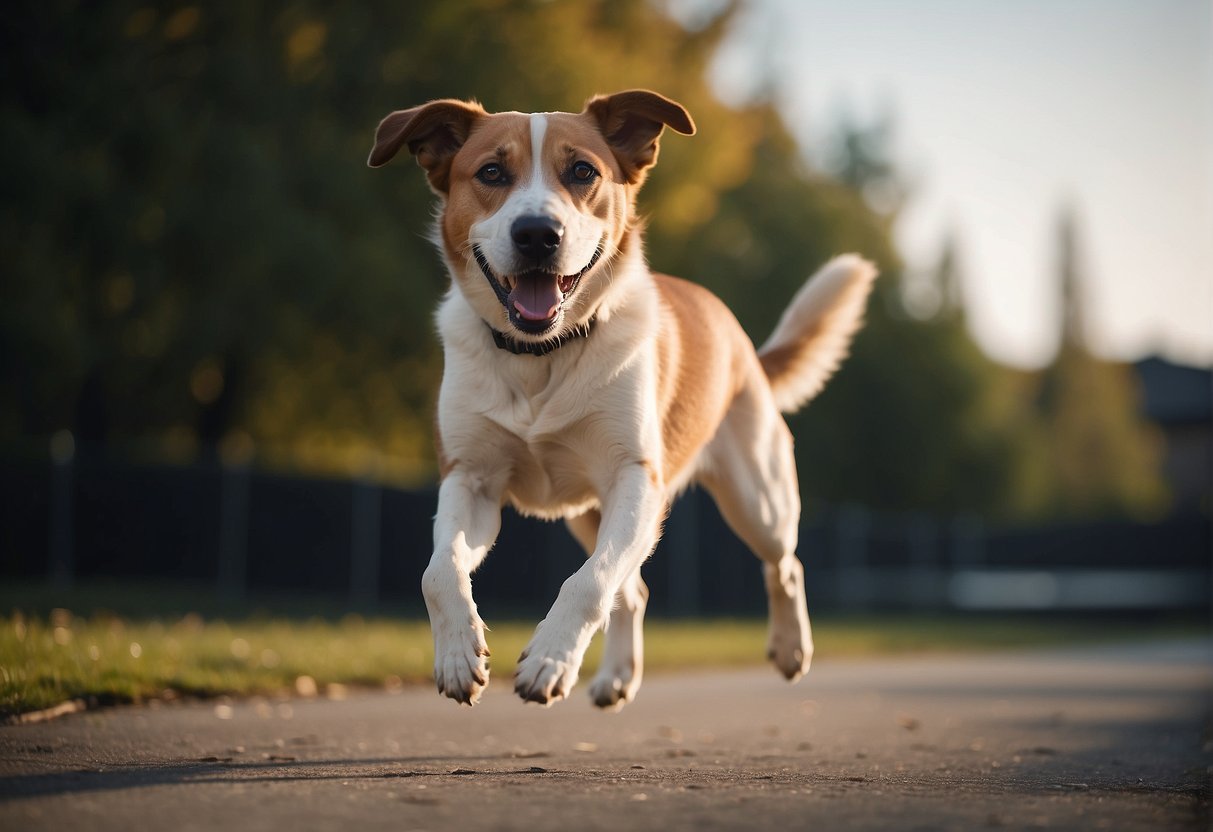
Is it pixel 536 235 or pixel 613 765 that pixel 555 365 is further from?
pixel 613 765

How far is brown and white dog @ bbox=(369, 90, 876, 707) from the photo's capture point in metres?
4.46

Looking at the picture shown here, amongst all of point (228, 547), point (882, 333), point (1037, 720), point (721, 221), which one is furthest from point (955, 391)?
point (1037, 720)

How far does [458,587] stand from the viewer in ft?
14.4

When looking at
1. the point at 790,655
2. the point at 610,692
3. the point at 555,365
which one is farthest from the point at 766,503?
the point at 555,365

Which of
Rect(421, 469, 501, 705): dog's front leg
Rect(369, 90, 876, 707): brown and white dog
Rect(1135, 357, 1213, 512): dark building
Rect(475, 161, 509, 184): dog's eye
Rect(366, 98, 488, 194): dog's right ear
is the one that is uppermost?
Rect(1135, 357, 1213, 512): dark building

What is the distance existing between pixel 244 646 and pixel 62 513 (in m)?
8.12

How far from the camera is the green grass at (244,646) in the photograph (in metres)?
6.22

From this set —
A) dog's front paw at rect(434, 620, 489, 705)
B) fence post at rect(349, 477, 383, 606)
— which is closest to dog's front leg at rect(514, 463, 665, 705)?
dog's front paw at rect(434, 620, 489, 705)

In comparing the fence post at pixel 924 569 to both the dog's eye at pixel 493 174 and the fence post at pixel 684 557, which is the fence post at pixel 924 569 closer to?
the fence post at pixel 684 557

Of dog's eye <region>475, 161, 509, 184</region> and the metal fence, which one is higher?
dog's eye <region>475, 161, 509, 184</region>

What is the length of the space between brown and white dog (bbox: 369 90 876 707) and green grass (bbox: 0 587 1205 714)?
76.6 inches

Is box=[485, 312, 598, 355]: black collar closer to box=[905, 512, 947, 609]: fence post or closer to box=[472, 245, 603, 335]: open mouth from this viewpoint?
box=[472, 245, 603, 335]: open mouth

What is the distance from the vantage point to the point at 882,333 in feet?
115

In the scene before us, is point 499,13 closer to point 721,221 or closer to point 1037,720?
point 721,221
